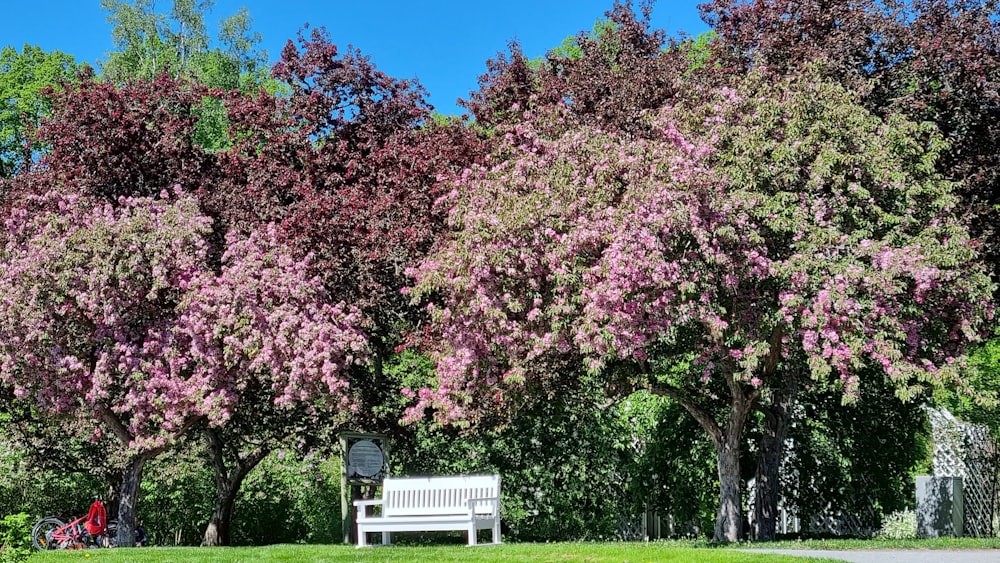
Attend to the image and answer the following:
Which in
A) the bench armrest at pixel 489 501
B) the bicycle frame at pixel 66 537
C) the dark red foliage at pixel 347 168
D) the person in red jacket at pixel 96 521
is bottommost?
the bicycle frame at pixel 66 537

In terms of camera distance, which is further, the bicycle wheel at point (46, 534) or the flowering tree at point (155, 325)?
the bicycle wheel at point (46, 534)

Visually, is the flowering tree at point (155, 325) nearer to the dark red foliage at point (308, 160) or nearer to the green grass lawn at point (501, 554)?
the dark red foliage at point (308, 160)

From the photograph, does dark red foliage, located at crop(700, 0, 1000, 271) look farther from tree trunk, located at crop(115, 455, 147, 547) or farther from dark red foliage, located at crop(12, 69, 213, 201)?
tree trunk, located at crop(115, 455, 147, 547)

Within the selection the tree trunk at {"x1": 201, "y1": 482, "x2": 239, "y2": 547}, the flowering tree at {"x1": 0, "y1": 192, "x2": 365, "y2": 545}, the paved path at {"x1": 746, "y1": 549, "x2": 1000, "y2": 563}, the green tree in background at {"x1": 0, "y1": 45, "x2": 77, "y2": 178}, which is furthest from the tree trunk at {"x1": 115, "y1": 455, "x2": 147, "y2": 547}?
the green tree in background at {"x1": 0, "y1": 45, "x2": 77, "y2": 178}

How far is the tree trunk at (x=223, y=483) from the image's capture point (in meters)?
16.5

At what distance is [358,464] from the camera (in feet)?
47.1

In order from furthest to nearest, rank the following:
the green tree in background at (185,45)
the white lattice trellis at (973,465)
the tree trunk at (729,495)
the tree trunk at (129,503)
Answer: the green tree in background at (185,45), the white lattice trellis at (973,465), the tree trunk at (129,503), the tree trunk at (729,495)

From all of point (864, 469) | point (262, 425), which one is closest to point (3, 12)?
point (262, 425)

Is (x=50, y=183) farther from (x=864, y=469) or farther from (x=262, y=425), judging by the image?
(x=864, y=469)

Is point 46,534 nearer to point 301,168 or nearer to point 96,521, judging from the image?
point 96,521

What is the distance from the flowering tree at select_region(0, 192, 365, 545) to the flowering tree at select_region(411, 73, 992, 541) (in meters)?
1.89

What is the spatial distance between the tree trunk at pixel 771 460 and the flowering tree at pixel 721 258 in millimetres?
907

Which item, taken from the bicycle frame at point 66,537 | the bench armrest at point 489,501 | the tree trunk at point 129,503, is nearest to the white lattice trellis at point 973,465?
the bench armrest at point 489,501

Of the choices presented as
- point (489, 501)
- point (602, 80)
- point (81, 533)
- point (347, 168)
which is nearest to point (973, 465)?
point (602, 80)
